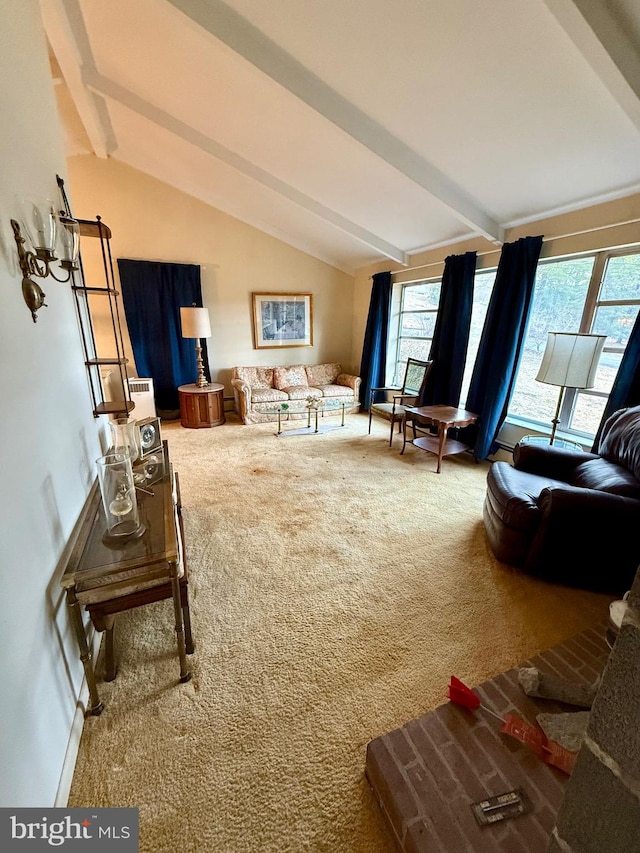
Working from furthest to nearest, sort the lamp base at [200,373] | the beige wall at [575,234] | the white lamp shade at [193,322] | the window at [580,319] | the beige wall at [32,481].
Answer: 1. the lamp base at [200,373]
2. the white lamp shade at [193,322]
3. the window at [580,319]
4. the beige wall at [575,234]
5. the beige wall at [32,481]

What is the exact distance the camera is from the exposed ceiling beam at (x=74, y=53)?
218 centimetres

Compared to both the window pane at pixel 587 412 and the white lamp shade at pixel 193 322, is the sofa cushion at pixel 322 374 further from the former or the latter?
the window pane at pixel 587 412

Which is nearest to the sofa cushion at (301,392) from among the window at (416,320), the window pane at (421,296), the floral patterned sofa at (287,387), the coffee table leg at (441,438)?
the floral patterned sofa at (287,387)

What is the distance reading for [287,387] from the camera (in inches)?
207

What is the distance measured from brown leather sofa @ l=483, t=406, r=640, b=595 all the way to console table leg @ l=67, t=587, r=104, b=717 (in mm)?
2090

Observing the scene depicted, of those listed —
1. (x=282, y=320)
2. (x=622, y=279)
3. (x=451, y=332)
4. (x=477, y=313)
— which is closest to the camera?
(x=622, y=279)

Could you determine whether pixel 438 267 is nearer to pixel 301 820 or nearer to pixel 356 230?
pixel 356 230

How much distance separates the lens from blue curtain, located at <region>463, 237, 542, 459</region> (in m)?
3.11

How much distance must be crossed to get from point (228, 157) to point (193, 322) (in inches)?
72.3

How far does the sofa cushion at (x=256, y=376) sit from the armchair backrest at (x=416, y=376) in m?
2.08

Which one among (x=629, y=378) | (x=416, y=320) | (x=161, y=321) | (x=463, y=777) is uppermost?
(x=416, y=320)

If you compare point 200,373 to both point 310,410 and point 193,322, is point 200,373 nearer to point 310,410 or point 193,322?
point 193,322

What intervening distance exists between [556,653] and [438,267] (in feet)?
13.4

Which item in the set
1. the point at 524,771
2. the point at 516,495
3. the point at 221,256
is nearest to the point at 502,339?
the point at 516,495
